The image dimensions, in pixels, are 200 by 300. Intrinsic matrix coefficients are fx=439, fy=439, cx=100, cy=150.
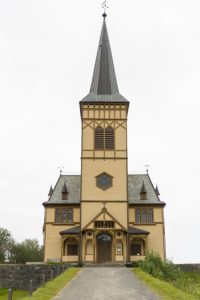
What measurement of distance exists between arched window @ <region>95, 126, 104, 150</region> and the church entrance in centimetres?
1025

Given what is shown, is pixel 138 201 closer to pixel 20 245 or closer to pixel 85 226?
pixel 85 226

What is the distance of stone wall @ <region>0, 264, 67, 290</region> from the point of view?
103ft

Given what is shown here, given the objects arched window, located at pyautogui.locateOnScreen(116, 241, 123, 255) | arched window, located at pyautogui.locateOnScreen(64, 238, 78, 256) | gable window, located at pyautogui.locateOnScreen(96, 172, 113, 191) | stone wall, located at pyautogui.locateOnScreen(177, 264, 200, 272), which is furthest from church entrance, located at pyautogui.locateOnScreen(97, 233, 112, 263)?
stone wall, located at pyautogui.locateOnScreen(177, 264, 200, 272)

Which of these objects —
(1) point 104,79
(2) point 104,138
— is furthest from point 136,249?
(1) point 104,79

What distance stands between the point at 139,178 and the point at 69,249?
43.1ft

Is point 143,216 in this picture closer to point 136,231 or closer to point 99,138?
point 136,231

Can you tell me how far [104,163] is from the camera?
50500 mm

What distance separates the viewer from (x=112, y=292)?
19.6m

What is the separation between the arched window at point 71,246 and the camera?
4916 centimetres

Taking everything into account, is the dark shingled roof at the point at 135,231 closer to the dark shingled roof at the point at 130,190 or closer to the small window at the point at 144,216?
the small window at the point at 144,216

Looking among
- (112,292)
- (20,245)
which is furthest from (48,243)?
(20,245)

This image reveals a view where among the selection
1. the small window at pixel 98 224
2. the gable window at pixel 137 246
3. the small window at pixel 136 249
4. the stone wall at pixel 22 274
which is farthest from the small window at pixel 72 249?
the stone wall at pixel 22 274

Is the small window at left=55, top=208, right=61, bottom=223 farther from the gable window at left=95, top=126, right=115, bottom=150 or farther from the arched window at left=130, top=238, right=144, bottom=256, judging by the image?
the arched window at left=130, top=238, right=144, bottom=256

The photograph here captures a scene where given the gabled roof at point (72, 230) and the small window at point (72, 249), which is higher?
the gabled roof at point (72, 230)
